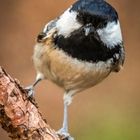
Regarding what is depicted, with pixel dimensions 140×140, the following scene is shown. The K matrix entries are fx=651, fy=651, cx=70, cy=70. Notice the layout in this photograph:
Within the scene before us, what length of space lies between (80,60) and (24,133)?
769 mm

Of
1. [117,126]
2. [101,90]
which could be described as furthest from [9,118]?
[101,90]

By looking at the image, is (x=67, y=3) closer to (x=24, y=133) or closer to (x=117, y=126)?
(x=117, y=126)

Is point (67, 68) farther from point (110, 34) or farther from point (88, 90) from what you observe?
point (88, 90)

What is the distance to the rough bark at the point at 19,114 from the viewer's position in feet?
10.5

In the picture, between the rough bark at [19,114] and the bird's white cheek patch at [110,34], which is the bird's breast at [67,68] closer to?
the bird's white cheek patch at [110,34]

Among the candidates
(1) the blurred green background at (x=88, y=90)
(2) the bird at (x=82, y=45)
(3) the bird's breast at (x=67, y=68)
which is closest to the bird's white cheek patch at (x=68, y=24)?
(2) the bird at (x=82, y=45)

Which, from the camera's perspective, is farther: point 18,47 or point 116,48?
point 18,47

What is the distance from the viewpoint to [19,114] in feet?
10.6

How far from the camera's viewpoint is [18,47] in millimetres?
6887

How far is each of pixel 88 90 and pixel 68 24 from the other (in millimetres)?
2944

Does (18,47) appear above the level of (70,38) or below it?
above

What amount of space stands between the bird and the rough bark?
1.65 feet

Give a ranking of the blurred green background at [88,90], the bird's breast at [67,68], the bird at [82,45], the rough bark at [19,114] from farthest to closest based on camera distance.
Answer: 1. the blurred green background at [88,90]
2. the bird's breast at [67,68]
3. the bird at [82,45]
4. the rough bark at [19,114]

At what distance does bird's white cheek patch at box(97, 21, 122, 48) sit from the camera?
12.6 feet
